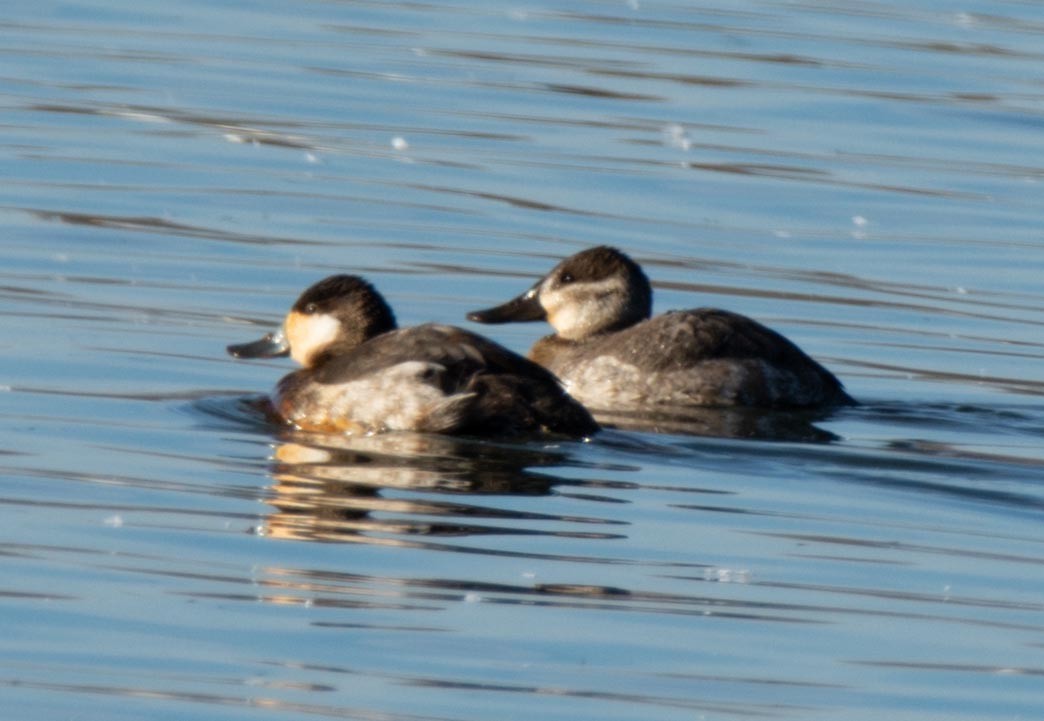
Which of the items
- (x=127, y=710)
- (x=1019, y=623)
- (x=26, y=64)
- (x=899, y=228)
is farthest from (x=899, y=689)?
(x=26, y=64)

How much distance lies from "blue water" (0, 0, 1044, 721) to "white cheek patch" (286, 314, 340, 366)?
311 millimetres

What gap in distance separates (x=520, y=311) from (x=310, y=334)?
1769 mm

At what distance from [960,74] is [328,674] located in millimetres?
15079

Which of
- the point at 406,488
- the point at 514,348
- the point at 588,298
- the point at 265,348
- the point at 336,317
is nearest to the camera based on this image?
the point at 406,488

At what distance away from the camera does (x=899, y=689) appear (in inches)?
257

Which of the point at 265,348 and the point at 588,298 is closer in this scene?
the point at 265,348

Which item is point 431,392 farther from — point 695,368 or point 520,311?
point 520,311

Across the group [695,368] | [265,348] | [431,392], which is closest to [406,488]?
[431,392]

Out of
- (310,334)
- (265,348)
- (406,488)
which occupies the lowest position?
(406,488)

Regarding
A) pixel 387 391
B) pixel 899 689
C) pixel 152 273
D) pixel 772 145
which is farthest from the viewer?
pixel 772 145

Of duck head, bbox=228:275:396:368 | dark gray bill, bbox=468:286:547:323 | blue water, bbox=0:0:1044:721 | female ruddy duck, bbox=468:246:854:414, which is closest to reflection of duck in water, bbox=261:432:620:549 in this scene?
blue water, bbox=0:0:1044:721

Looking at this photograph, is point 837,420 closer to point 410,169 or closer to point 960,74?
point 410,169

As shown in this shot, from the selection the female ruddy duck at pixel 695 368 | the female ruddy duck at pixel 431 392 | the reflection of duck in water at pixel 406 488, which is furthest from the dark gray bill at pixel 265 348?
the female ruddy duck at pixel 695 368

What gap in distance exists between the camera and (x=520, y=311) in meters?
12.0
